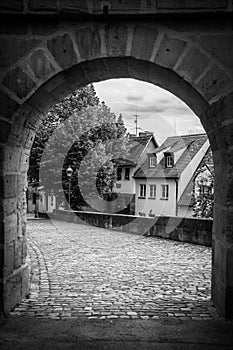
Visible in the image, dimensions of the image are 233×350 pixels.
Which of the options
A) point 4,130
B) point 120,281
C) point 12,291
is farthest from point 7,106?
point 120,281

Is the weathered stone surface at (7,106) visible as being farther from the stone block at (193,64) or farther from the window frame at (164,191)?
the window frame at (164,191)

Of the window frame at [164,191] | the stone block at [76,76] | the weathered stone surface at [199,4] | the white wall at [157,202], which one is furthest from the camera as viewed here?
the window frame at [164,191]

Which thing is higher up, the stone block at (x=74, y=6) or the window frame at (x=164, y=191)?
the stone block at (x=74, y=6)

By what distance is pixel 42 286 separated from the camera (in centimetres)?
552

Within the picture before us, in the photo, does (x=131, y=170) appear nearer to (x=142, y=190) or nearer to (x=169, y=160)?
(x=142, y=190)

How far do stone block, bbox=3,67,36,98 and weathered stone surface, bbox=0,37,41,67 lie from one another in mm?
104

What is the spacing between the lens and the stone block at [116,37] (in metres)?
3.86

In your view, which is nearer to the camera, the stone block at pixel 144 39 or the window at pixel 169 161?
the stone block at pixel 144 39

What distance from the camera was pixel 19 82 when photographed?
154 inches

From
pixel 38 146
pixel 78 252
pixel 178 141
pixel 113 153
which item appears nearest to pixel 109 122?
pixel 113 153

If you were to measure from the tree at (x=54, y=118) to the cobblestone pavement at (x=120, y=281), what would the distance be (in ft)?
40.4

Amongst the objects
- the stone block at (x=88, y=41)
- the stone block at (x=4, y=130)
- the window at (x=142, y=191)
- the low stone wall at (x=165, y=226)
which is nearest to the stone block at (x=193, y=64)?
the stone block at (x=88, y=41)

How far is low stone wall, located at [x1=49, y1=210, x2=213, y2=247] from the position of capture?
32.1 feet

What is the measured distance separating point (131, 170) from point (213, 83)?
28713 mm
